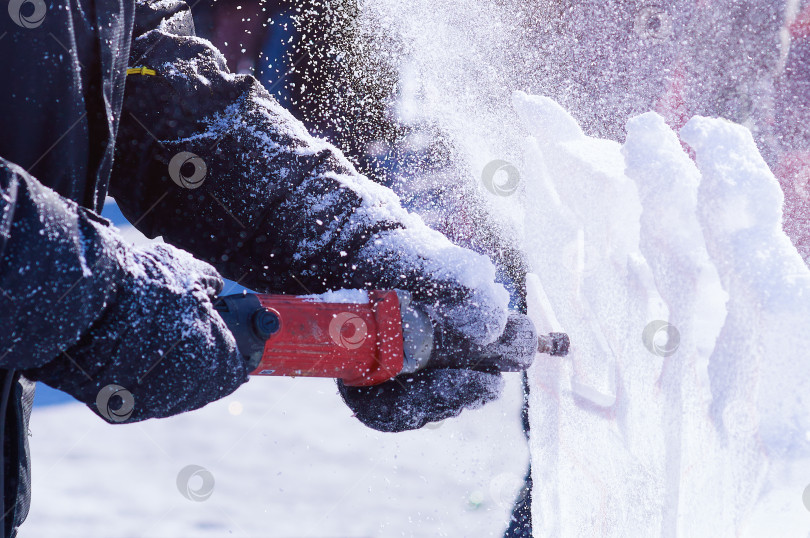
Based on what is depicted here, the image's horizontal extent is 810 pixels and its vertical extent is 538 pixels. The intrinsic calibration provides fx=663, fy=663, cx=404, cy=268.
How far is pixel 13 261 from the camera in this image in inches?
28.5

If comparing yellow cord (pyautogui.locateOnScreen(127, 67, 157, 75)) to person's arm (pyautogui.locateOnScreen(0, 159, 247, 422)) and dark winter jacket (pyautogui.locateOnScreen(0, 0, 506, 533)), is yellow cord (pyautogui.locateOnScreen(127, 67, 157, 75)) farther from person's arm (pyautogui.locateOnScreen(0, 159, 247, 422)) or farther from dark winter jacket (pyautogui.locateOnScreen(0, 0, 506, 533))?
person's arm (pyautogui.locateOnScreen(0, 159, 247, 422))

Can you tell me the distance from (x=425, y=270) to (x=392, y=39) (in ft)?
4.61

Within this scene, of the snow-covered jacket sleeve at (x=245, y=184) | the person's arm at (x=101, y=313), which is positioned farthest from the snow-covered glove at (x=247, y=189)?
the person's arm at (x=101, y=313)

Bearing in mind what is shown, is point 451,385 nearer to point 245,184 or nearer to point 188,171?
point 245,184

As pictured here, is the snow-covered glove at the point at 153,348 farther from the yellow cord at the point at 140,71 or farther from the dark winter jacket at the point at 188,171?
the yellow cord at the point at 140,71

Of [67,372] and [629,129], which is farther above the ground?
[629,129]

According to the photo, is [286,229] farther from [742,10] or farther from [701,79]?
[742,10]

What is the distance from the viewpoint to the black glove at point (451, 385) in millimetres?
1248

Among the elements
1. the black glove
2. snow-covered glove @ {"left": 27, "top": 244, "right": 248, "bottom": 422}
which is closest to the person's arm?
snow-covered glove @ {"left": 27, "top": 244, "right": 248, "bottom": 422}

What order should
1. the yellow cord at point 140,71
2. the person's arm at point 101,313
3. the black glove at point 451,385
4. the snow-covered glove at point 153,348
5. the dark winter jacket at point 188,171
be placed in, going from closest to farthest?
the person's arm at point 101,313
the snow-covered glove at point 153,348
the dark winter jacket at point 188,171
the black glove at point 451,385
the yellow cord at point 140,71

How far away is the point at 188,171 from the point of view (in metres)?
1.42

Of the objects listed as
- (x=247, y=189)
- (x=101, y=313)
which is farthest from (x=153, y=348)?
(x=247, y=189)

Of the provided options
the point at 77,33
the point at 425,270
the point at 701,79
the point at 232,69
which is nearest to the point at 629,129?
the point at 425,270

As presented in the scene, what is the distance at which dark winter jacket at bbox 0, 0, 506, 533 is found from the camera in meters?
0.95
